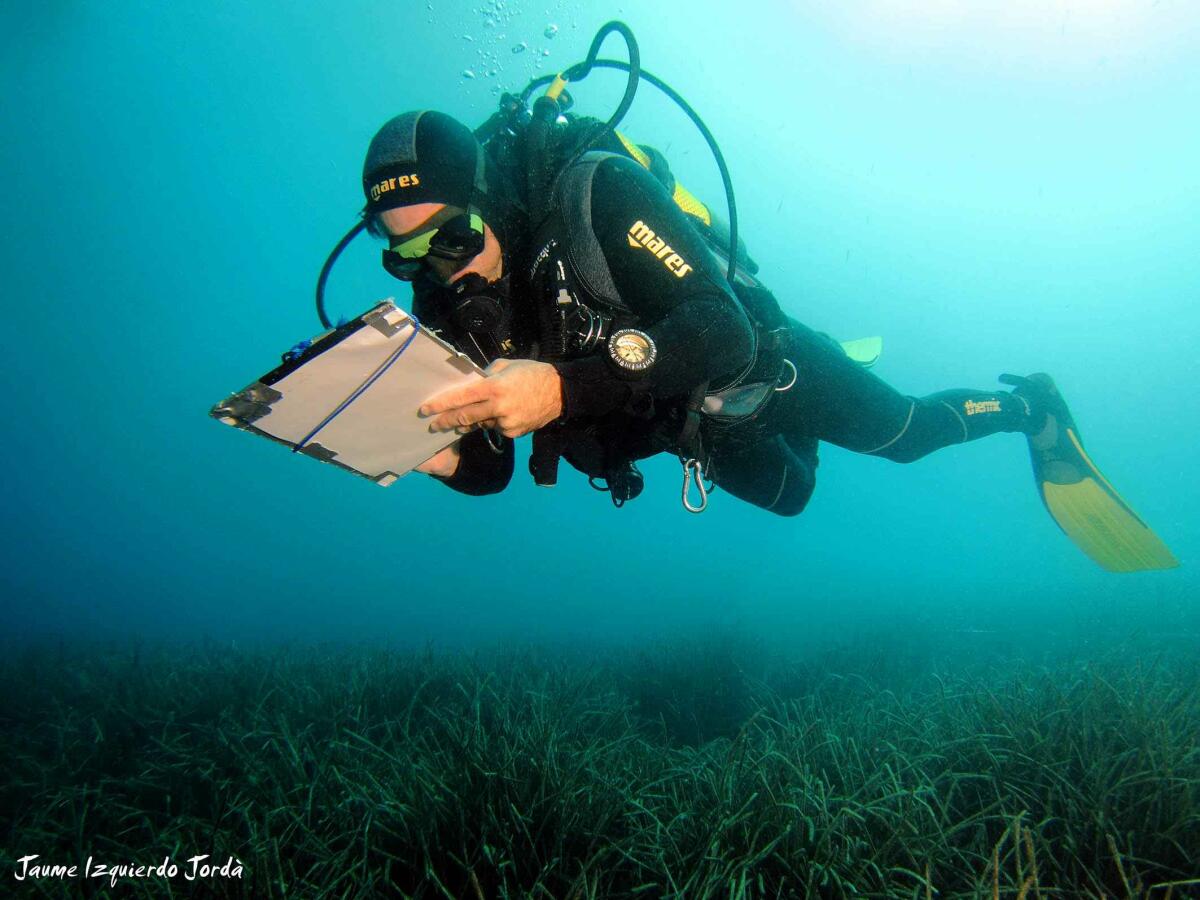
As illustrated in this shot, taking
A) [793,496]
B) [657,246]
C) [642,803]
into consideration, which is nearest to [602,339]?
[657,246]

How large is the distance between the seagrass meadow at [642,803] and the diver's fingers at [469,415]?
1364mm

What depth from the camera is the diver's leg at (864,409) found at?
10.7 feet

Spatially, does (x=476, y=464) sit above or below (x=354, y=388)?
below

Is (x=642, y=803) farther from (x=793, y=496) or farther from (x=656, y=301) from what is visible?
(x=793, y=496)

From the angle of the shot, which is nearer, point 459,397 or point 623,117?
point 459,397

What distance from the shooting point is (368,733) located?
3.52 m

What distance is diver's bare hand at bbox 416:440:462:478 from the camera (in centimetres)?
259

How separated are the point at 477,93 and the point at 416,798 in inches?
1645

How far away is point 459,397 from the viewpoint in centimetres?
161

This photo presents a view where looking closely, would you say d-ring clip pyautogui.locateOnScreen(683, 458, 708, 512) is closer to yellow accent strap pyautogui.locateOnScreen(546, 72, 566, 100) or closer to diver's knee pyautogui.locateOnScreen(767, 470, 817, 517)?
diver's knee pyautogui.locateOnScreen(767, 470, 817, 517)

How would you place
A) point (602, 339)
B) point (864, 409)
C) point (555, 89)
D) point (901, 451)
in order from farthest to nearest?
point (901, 451), point (864, 409), point (555, 89), point (602, 339)

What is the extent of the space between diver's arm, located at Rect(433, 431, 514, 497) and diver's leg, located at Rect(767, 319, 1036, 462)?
1.69 metres

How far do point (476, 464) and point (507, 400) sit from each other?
1.24 m

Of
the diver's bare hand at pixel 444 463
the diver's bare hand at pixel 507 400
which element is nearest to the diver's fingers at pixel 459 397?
the diver's bare hand at pixel 507 400
